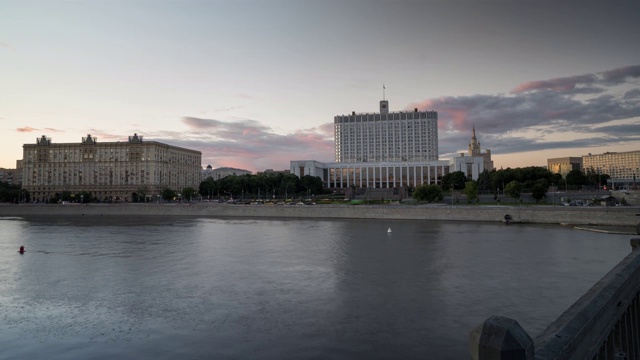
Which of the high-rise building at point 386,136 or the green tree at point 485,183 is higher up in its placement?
the high-rise building at point 386,136

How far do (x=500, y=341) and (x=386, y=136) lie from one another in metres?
192

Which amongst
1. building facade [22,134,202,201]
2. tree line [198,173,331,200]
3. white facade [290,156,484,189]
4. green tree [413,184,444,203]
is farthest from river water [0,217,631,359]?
white facade [290,156,484,189]

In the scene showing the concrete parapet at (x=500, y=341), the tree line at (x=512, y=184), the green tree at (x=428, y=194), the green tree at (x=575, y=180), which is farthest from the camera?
the green tree at (x=575, y=180)

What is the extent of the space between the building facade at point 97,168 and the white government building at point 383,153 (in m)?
52.6

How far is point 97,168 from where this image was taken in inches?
5492

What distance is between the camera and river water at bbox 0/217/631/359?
14.7m

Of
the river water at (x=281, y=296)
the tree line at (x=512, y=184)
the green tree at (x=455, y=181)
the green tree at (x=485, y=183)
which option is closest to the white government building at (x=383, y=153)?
the green tree at (x=455, y=181)

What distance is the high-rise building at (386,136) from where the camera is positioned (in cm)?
18638

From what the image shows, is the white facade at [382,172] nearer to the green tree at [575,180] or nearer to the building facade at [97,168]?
the green tree at [575,180]

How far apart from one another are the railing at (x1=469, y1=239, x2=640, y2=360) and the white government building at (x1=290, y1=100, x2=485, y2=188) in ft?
517

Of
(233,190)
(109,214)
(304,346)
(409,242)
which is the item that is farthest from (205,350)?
(233,190)

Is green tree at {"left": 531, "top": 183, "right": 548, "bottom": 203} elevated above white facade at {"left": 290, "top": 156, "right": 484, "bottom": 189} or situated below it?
below

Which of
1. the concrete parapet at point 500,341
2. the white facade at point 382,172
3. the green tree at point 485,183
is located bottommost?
the concrete parapet at point 500,341

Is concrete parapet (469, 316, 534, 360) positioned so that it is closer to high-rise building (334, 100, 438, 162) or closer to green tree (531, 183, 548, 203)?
green tree (531, 183, 548, 203)
